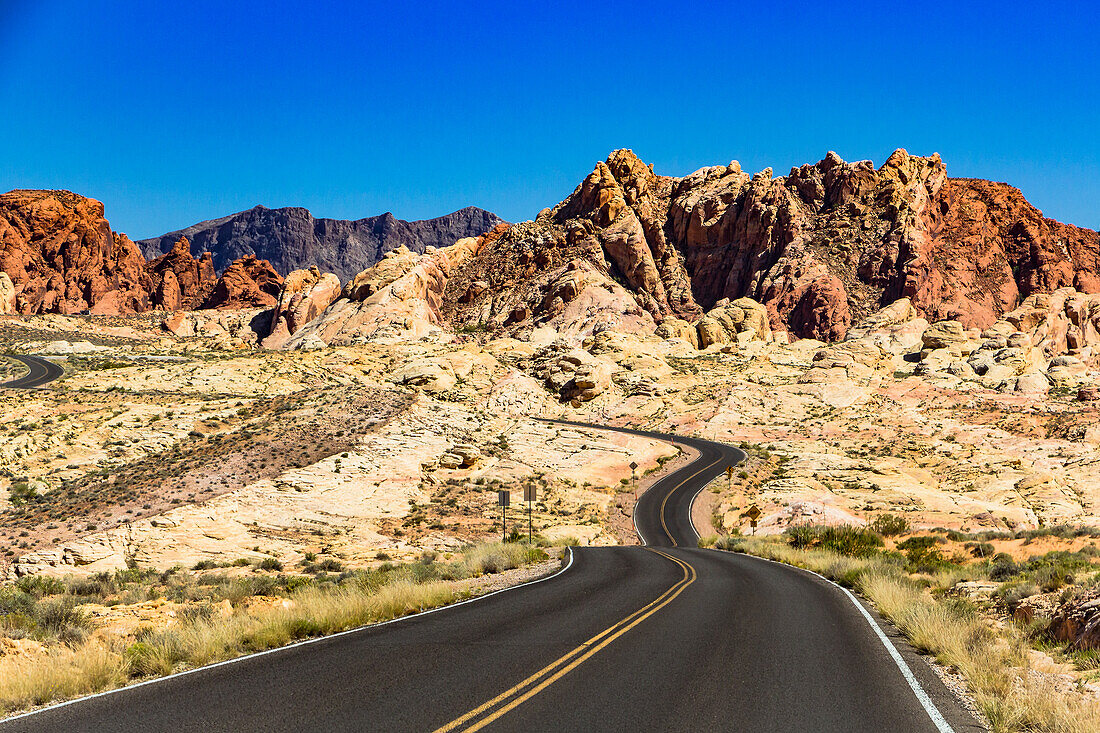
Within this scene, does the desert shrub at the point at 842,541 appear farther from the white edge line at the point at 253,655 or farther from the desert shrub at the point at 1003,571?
the white edge line at the point at 253,655

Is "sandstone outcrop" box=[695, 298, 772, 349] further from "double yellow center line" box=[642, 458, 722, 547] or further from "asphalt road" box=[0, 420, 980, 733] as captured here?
"asphalt road" box=[0, 420, 980, 733]

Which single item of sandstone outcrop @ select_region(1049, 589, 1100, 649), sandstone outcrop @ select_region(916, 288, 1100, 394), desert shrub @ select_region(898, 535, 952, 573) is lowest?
desert shrub @ select_region(898, 535, 952, 573)

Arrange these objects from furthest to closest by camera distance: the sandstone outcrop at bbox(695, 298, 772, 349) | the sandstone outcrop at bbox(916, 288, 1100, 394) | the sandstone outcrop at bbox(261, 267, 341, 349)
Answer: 1. the sandstone outcrop at bbox(261, 267, 341, 349)
2. the sandstone outcrop at bbox(695, 298, 772, 349)
3. the sandstone outcrop at bbox(916, 288, 1100, 394)

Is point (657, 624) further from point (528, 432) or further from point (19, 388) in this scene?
point (19, 388)

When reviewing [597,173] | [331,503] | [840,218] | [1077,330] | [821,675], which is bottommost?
[331,503]

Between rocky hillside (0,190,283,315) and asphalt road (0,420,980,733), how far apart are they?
17458 centimetres

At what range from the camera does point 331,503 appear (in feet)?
116

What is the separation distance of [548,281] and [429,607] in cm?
11378

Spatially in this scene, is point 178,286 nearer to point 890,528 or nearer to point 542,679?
point 890,528

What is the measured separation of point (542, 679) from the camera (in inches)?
333

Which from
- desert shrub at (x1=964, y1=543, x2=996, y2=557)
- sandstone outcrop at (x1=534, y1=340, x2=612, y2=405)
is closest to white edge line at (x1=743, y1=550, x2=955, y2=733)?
desert shrub at (x1=964, y1=543, x2=996, y2=557)

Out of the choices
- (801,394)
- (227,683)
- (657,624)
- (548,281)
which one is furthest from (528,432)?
(548,281)

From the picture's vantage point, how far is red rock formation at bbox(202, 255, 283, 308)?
587 feet

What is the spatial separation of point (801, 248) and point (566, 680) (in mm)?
133586
